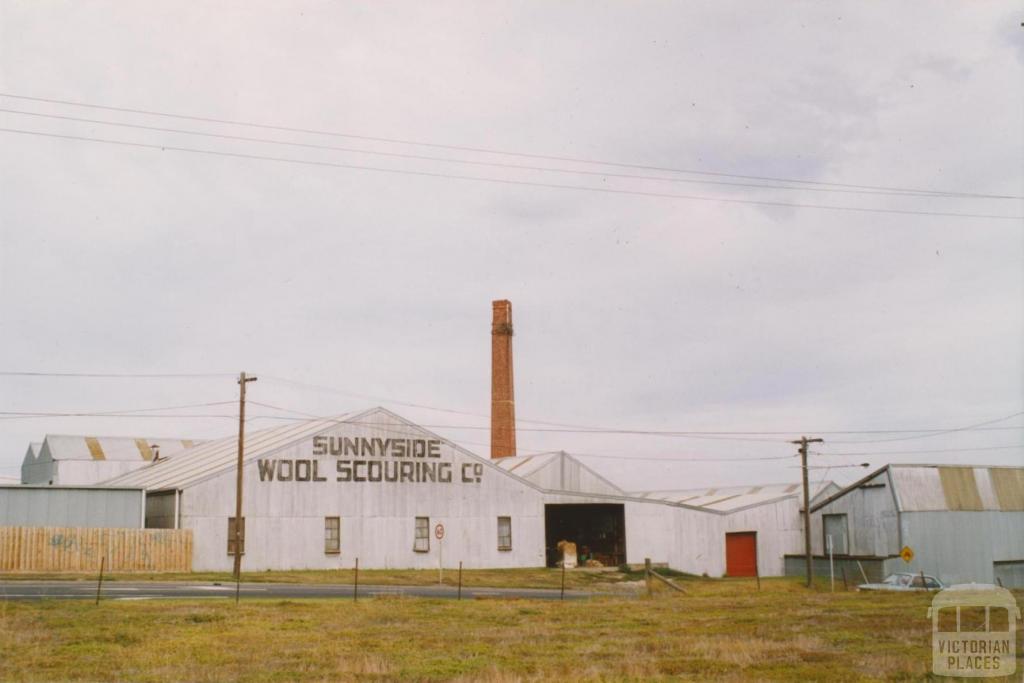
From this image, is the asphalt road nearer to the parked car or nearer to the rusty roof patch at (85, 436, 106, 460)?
the parked car

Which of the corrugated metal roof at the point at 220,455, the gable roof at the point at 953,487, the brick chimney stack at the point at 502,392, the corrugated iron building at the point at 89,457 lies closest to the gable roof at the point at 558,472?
the brick chimney stack at the point at 502,392

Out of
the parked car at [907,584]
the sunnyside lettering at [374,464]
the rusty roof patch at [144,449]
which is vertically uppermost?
the rusty roof patch at [144,449]

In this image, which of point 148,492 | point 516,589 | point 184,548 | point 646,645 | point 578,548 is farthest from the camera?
point 578,548

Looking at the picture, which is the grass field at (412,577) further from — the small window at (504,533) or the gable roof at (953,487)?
the gable roof at (953,487)

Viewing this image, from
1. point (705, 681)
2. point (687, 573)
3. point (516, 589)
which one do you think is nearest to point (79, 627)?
point (705, 681)

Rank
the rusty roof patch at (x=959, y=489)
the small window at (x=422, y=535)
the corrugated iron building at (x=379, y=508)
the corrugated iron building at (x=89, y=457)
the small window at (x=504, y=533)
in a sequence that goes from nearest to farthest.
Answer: the corrugated iron building at (x=379, y=508) → the small window at (x=422, y=535) → the rusty roof patch at (x=959, y=489) → the small window at (x=504, y=533) → the corrugated iron building at (x=89, y=457)

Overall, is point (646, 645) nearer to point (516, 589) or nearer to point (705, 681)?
point (705, 681)

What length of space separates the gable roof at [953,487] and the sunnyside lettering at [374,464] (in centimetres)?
2248

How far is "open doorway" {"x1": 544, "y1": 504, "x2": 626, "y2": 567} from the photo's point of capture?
206 ft

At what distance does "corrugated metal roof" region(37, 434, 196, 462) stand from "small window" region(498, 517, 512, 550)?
44758mm

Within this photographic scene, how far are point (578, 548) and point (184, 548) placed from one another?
26.5m

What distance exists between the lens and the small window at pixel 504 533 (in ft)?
190

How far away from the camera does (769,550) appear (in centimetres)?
6412

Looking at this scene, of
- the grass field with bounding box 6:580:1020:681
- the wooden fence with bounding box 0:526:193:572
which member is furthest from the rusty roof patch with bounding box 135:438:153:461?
the grass field with bounding box 6:580:1020:681
